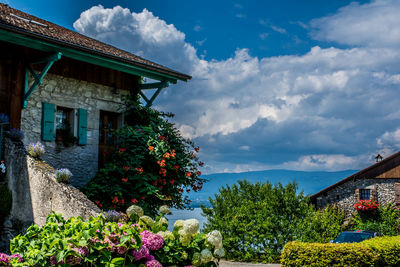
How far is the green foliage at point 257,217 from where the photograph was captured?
1541 centimetres

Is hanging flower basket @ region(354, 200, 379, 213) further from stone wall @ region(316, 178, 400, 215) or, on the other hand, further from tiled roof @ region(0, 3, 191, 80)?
tiled roof @ region(0, 3, 191, 80)

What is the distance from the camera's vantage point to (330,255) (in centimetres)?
1073

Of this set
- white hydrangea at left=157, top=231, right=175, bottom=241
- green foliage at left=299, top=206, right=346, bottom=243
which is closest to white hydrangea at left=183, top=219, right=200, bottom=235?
white hydrangea at left=157, top=231, right=175, bottom=241

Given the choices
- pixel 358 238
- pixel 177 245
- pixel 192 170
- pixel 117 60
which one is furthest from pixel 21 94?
pixel 358 238

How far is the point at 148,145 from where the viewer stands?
11.7 m

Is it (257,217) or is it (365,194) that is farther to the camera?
(365,194)

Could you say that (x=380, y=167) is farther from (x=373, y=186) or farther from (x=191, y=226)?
(x=191, y=226)

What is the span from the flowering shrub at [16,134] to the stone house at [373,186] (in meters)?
23.4

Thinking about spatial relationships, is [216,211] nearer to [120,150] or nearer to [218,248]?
[120,150]

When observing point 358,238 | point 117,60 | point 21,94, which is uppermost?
point 117,60

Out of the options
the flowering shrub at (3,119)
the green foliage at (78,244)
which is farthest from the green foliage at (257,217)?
the green foliage at (78,244)

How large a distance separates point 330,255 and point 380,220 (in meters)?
18.2

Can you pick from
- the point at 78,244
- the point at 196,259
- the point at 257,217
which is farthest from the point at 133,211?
the point at 257,217

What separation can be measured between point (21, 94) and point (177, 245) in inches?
301
